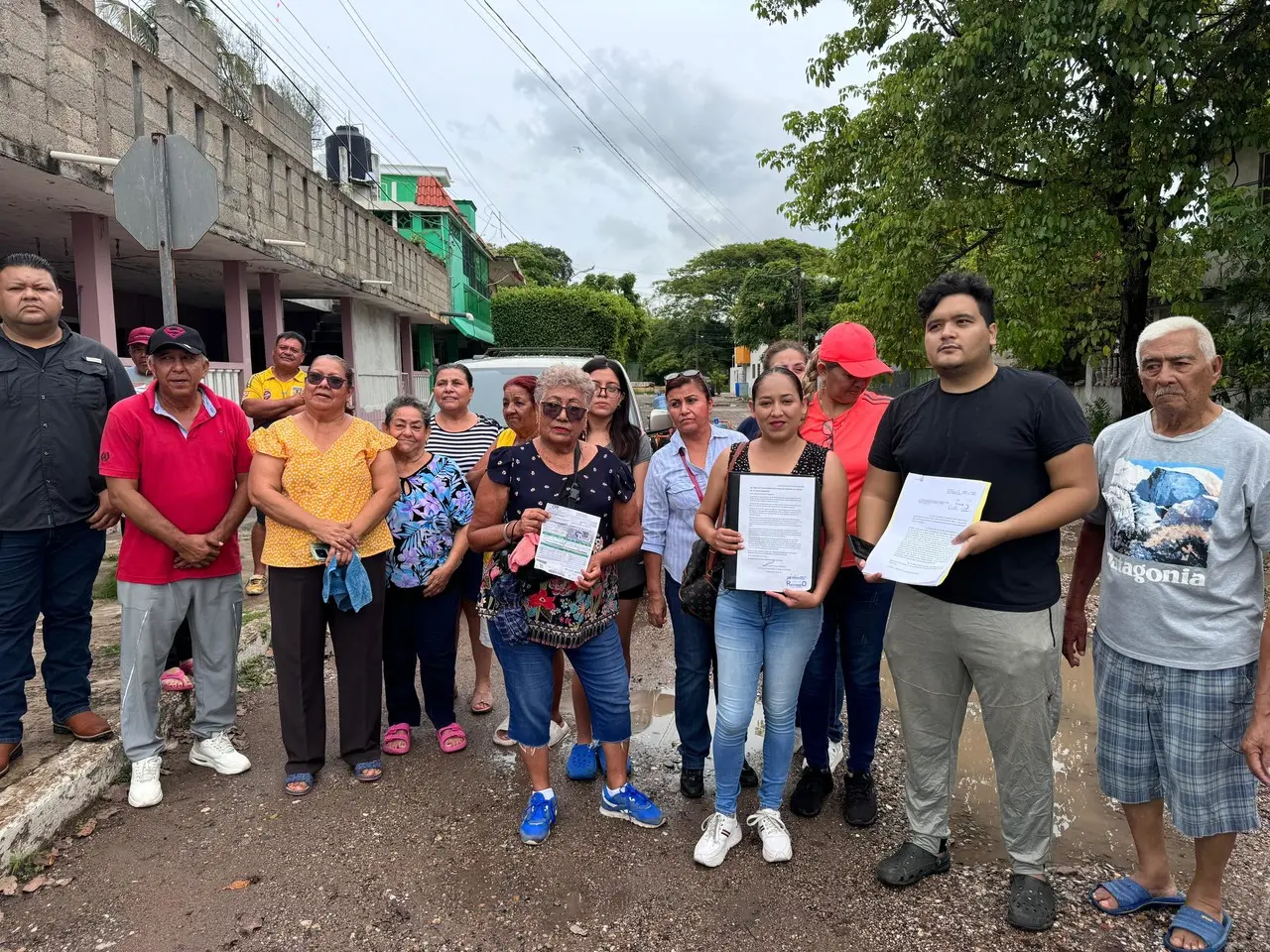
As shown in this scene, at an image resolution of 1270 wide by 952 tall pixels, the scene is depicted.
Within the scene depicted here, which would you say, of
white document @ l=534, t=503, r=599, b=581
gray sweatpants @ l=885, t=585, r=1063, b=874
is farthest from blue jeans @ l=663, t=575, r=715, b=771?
gray sweatpants @ l=885, t=585, r=1063, b=874

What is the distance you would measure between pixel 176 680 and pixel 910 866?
388cm

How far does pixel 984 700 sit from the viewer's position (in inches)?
109

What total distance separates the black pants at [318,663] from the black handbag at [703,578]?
4.94 ft

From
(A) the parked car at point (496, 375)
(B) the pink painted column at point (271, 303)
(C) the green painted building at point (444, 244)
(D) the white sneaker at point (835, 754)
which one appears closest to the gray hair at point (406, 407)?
(D) the white sneaker at point (835, 754)

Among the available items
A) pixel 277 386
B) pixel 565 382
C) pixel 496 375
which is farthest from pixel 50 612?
pixel 496 375

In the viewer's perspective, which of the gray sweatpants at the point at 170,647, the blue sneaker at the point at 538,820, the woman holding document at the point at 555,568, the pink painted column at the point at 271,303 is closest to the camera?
the woman holding document at the point at 555,568

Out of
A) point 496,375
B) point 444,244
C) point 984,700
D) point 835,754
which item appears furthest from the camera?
point 444,244

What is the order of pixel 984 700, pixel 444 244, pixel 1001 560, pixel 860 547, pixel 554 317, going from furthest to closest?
pixel 554 317, pixel 444 244, pixel 860 547, pixel 984 700, pixel 1001 560

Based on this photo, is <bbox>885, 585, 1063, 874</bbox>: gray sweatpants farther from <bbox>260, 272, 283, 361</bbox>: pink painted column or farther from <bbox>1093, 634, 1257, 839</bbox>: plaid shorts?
<bbox>260, 272, 283, 361</bbox>: pink painted column

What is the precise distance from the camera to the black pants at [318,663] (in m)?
3.60

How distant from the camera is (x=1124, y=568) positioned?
2703mm

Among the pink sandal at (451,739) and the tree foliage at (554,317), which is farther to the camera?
the tree foliage at (554,317)

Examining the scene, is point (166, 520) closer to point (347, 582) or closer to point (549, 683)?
point (347, 582)

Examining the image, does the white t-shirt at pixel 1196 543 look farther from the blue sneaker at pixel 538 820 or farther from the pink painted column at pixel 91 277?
the pink painted column at pixel 91 277
